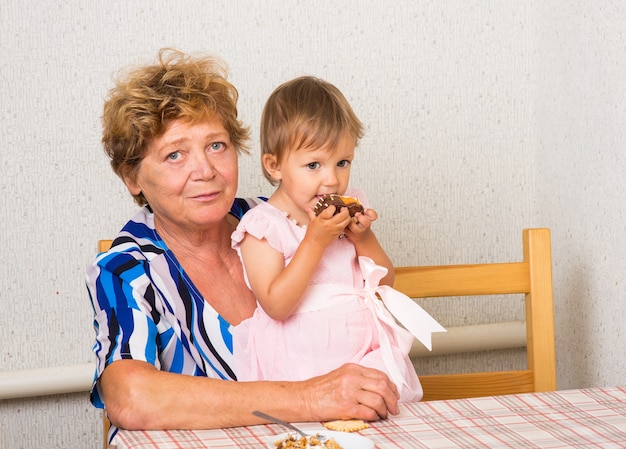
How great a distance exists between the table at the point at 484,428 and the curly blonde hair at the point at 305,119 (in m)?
0.53

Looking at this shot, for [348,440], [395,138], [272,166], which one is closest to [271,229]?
[272,166]

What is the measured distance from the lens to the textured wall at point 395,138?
211cm

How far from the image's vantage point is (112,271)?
155 cm

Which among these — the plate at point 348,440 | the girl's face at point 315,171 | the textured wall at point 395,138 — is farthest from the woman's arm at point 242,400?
the textured wall at point 395,138

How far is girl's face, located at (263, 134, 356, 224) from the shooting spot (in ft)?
5.06

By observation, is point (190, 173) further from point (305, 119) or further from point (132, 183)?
point (305, 119)

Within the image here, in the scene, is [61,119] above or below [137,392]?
above

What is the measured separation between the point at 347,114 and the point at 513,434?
0.70 metres

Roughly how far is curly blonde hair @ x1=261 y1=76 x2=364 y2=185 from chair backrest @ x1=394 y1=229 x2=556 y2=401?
0.38 meters

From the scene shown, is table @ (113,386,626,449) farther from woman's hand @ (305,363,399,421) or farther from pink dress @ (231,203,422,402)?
pink dress @ (231,203,422,402)

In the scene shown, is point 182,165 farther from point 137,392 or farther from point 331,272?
point 137,392

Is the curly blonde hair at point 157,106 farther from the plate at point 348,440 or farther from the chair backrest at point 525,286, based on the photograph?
the plate at point 348,440

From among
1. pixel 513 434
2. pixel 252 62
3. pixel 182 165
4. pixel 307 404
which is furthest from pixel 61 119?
pixel 513 434

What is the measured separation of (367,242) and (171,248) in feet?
1.41
